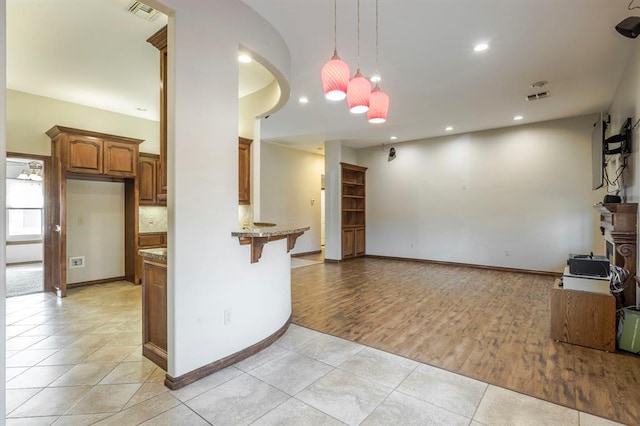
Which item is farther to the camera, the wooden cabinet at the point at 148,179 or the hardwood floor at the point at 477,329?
the wooden cabinet at the point at 148,179

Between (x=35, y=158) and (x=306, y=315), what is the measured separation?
4.73m

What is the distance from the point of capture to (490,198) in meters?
6.60

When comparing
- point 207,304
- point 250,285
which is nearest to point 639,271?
point 250,285

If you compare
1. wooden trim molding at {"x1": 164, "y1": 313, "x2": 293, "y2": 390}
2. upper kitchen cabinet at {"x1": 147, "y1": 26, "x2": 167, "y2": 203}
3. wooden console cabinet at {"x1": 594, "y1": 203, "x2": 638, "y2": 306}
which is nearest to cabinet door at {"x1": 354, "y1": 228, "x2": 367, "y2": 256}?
wooden trim molding at {"x1": 164, "y1": 313, "x2": 293, "y2": 390}

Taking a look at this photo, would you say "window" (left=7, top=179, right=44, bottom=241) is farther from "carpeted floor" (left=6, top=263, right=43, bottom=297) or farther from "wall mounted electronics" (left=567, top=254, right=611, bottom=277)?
"wall mounted electronics" (left=567, top=254, right=611, bottom=277)

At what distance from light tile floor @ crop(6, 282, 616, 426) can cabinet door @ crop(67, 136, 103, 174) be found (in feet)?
8.50

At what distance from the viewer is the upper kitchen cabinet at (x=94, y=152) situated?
4535 millimetres

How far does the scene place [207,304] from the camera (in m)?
2.38

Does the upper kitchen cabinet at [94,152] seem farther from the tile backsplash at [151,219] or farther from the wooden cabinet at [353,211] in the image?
the wooden cabinet at [353,211]

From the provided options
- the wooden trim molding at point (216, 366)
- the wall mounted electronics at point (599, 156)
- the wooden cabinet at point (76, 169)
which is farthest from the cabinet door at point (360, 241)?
the wooden trim molding at point (216, 366)

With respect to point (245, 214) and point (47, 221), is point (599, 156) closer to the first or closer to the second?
point (245, 214)

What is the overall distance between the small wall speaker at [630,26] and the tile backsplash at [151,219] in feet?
21.8

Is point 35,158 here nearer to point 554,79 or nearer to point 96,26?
point 96,26

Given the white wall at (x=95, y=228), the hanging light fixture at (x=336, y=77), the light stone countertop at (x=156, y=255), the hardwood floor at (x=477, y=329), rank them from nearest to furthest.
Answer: the hanging light fixture at (x=336, y=77) → the hardwood floor at (x=477, y=329) → the light stone countertop at (x=156, y=255) → the white wall at (x=95, y=228)
